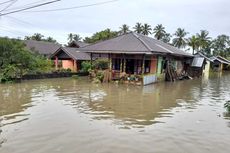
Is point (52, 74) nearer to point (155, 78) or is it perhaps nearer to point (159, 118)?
point (155, 78)

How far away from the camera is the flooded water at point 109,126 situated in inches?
250

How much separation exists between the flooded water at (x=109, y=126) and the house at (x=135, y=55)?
799cm

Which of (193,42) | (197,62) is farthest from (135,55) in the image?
(193,42)

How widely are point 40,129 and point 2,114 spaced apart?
2.59 m

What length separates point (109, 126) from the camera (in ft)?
26.8

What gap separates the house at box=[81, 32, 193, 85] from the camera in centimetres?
2042

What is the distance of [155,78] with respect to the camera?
22609mm

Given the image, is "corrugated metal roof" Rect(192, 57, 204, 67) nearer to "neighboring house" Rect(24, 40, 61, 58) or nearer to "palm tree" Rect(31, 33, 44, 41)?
"neighboring house" Rect(24, 40, 61, 58)

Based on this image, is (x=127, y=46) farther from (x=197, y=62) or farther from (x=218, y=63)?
(x=218, y=63)

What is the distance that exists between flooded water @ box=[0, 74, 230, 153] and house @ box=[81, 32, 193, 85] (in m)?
7.99

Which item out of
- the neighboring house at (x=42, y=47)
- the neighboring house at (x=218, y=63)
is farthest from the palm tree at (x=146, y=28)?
the neighboring house at (x=42, y=47)

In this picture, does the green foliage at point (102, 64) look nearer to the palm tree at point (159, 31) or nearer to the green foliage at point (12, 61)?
the green foliage at point (12, 61)

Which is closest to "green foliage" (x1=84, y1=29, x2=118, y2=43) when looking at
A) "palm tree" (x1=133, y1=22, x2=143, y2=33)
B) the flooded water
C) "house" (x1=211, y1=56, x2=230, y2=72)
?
"palm tree" (x1=133, y1=22, x2=143, y2=33)

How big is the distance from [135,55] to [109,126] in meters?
13.5
